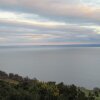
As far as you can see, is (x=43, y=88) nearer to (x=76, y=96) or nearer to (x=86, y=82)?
(x=76, y=96)

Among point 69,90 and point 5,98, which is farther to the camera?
point 69,90

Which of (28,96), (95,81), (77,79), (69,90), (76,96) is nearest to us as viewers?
(28,96)

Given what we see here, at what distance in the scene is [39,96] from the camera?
37.6 feet

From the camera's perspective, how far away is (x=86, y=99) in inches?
456

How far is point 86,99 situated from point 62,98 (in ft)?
3.46

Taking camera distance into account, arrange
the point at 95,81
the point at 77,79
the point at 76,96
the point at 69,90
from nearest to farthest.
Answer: the point at 76,96
the point at 69,90
the point at 95,81
the point at 77,79

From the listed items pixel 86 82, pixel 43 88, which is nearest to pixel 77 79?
pixel 86 82

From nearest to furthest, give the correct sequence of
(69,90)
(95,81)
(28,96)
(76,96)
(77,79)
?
(28,96), (76,96), (69,90), (95,81), (77,79)

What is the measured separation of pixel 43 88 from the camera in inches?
554

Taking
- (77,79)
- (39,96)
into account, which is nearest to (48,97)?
(39,96)

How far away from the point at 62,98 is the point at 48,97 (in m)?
0.61

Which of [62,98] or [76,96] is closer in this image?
[62,98]

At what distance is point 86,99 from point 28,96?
8.31 feet

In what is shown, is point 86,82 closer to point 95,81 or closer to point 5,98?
point 95,81
